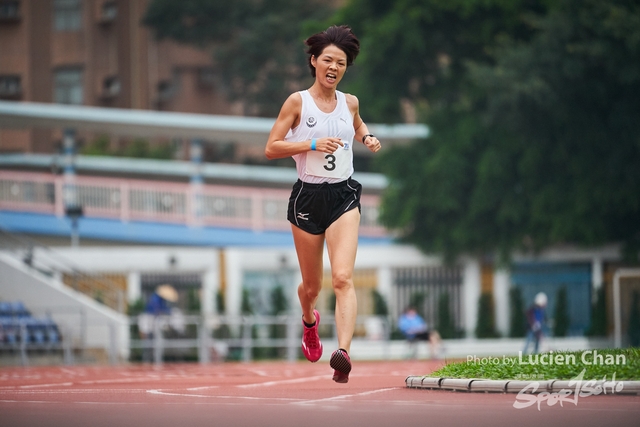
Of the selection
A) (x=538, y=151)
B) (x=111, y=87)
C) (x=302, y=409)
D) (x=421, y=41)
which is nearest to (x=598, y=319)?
(x=538, y=151)

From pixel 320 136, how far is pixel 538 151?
80.4 ft

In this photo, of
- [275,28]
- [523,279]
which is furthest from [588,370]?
A: [275,28]

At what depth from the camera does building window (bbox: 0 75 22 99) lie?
54.4 meters

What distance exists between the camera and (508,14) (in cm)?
3438

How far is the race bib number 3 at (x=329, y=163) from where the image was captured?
8922mm

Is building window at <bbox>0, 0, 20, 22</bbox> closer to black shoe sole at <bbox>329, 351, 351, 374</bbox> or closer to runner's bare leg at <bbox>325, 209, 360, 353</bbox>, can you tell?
runner's bare leg at <bbox>325, 209, 360, 353</bbox>

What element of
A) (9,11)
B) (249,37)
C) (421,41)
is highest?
(9,11)

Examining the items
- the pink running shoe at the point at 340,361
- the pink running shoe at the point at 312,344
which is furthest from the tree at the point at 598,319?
the pink running shoe at the point at 340,361

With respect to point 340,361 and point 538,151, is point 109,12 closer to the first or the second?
point 538,151

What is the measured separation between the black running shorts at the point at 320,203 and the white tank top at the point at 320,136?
6 centimetres

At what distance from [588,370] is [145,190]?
1262 inches

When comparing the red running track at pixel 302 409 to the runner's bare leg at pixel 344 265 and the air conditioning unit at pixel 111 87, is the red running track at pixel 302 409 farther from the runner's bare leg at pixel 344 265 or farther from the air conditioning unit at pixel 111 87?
the air conditioning unit at pixel 111 87

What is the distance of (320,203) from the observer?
8961 millimetres

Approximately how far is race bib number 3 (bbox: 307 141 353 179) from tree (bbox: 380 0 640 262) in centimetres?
2195
